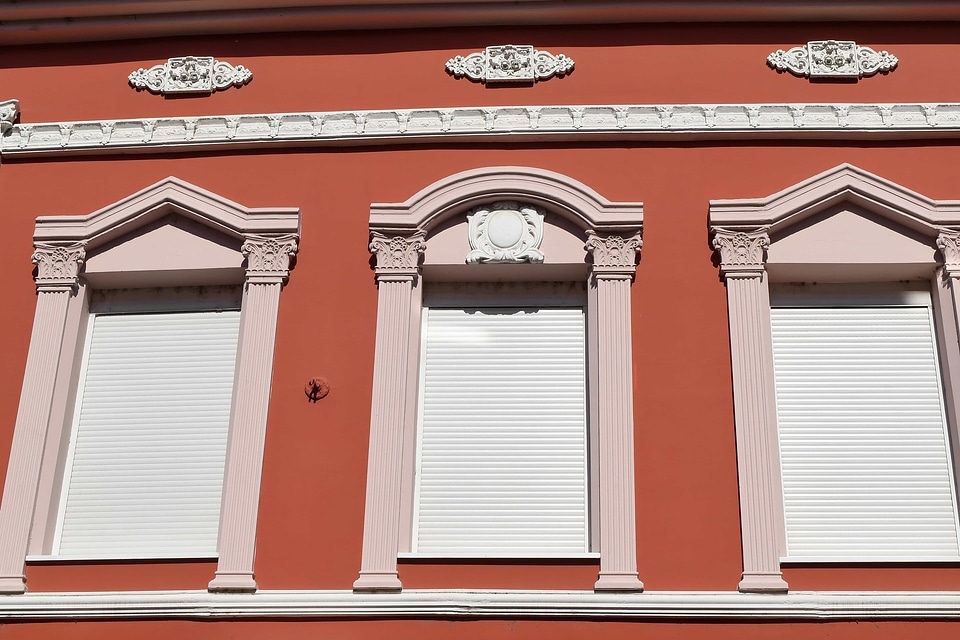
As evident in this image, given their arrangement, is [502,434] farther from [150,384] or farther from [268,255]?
[150,384]

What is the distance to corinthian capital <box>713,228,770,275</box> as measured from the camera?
11188 millimetres

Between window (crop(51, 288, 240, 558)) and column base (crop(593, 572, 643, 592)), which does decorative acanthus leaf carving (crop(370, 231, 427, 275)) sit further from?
column base (crop(593, 572, 643, 592))

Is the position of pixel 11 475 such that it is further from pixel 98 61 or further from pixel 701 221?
pixel 701 221

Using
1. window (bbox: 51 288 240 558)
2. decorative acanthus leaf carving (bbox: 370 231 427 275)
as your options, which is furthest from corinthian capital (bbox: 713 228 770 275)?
window (bbox: 51 288 240 558)

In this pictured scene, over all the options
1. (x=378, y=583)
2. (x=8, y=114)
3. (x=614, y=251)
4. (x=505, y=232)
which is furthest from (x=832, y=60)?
(x=8, y=114)

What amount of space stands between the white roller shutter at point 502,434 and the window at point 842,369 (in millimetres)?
1479

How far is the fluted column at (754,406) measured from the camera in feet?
33.3

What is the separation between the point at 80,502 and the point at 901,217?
7.89 metres

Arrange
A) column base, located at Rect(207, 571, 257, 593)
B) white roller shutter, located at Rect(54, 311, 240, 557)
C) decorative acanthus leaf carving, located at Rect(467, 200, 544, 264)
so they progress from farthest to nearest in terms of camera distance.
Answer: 1. decorative acanthus leaf carving, located at Rect(467, 200, 544, 264)
2. white roller shutter, located at Rect(54, 311, 240, 557)
3. column base, located at Rect(207, 571, 257, 593)

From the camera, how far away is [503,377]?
11.3 meters

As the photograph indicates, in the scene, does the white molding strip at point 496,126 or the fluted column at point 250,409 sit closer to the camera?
the fluted column at point 250,409

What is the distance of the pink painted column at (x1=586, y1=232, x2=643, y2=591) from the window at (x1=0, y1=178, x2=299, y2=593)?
2912mm

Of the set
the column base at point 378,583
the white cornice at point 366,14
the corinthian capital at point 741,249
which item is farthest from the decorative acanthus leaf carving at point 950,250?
the column base at point 378,583

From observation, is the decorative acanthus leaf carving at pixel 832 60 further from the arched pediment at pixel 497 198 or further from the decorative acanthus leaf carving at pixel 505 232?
the decorative acanthus leaf carving at pixel 505 232
